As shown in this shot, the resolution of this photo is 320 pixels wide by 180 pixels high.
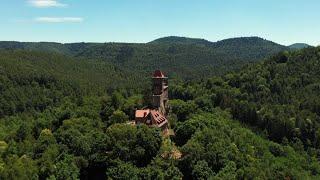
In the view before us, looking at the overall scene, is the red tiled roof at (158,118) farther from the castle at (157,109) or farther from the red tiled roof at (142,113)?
the red tiled roof at (142,113)

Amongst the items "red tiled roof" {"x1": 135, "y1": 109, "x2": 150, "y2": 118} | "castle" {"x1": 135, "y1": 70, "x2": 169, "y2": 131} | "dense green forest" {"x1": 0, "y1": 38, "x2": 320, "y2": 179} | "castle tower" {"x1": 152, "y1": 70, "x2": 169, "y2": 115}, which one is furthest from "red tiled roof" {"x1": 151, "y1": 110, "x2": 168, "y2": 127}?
"castle tower" {"x1": 152, "y1": 70, "x2": 169, "y2": 115}

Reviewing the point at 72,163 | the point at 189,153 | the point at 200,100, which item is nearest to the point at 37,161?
the point at 72,163

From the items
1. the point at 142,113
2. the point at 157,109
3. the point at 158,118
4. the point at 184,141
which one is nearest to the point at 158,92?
the point at 157,109

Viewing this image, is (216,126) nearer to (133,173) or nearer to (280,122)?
(133,173)

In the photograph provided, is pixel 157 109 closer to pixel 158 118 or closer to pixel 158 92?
pixel 158 92

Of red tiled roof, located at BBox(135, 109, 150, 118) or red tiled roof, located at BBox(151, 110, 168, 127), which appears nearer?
red tiled roof, located at BBox(151, 110, 168, 127)

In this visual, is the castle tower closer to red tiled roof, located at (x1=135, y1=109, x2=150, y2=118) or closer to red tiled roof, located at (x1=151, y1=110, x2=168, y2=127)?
red tiled roof, located at (x1=151, y1=110, x2=168, y2=127)

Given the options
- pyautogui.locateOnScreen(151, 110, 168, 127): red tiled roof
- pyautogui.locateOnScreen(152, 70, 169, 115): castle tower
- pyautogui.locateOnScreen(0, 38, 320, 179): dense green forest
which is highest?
pyautogui.locateOnScreen(152, 70, 169, 115): castle tower

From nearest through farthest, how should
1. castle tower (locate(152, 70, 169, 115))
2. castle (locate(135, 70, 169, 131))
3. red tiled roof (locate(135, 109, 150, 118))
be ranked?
castle (locate(135, 70, 169, 131))
red tiled roof (locate(135, 109, 150, 118))
castle tower (locate(152, 70, 169, 115))
